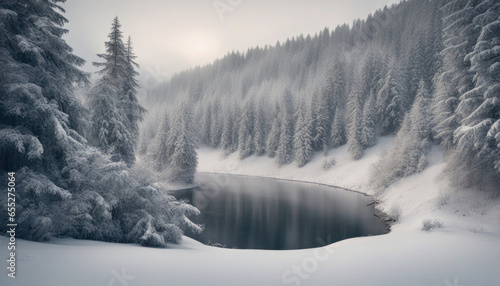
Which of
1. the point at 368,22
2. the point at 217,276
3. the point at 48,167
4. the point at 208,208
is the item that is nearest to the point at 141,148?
the point at 208,208

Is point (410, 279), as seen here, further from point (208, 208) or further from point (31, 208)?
point (208, 208)

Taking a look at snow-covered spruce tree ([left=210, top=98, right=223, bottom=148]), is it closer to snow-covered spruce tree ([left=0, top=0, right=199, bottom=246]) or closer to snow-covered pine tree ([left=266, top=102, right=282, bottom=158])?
snow-covered pine tree ([left=266, top=102, right=282, bottom=158])

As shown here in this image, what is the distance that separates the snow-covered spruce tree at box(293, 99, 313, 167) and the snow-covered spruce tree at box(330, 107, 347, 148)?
5.15 metres

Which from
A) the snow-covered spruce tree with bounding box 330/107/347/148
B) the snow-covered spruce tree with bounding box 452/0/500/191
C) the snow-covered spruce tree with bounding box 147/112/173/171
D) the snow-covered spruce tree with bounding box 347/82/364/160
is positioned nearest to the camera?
the snow-covered spruce tree with bounding box 452/0/500/191

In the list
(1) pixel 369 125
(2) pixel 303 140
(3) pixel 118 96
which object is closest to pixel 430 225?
(3) pixel 118 96

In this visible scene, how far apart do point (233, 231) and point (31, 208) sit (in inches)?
667

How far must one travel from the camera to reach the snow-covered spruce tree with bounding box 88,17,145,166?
19.8m

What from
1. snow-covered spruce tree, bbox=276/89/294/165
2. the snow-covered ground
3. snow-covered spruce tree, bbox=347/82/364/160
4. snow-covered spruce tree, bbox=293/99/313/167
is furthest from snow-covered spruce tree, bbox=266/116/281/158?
the snow-covered ground

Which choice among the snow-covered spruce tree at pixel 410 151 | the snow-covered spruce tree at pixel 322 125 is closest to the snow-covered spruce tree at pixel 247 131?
the snow-covered spruce tree at pixel 322 125

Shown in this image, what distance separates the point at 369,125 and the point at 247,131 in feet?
103

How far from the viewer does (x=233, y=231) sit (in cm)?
2409

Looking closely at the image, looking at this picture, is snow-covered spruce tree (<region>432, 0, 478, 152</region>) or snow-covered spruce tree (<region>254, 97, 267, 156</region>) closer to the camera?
snow-covered spruce tree (<region>432, 0, 478, 152</region>)

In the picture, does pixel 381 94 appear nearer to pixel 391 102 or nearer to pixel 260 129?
pixel 391 102

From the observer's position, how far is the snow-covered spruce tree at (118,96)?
19.8 meters
